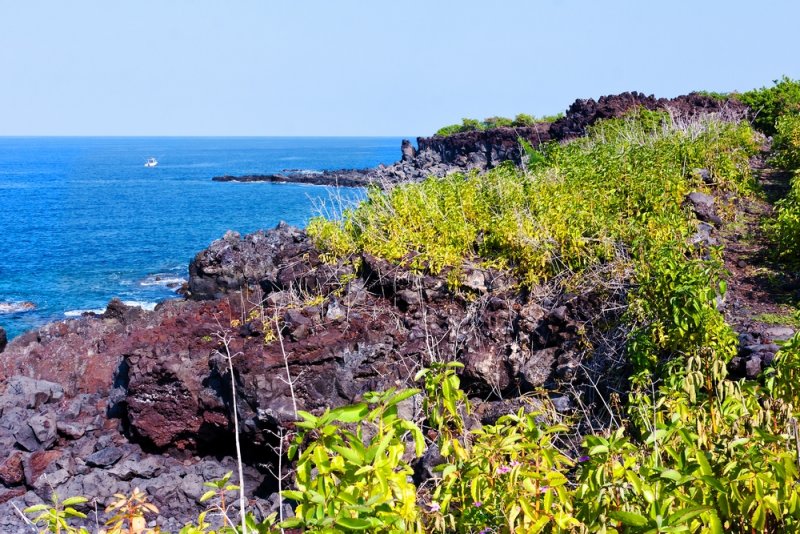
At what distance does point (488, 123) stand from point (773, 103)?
33.8 metres

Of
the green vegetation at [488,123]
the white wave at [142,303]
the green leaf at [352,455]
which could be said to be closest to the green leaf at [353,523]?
the green leaf at [352,455]

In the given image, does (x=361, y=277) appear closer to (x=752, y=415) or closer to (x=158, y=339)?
(x=158, y=339)

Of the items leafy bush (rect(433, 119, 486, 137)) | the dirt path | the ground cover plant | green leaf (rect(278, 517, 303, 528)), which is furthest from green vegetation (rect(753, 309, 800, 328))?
leafy bush (rect(433, 119, 486, 137))

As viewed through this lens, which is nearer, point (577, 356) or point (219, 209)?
point (577, 356)

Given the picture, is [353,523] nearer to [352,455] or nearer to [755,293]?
[352,455]

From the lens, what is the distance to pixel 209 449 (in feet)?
34.5

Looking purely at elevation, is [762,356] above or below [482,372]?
above

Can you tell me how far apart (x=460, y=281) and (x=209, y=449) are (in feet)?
15.2

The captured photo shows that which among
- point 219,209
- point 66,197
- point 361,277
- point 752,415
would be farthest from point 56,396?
point 66,197

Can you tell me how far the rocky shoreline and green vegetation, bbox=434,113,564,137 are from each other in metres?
40.6

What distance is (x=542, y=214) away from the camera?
35.8 feet

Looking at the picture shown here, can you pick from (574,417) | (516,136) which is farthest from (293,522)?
(516,136)

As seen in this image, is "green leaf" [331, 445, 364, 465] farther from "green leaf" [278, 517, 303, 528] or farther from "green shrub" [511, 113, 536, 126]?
"green shrub" [511, 113, 536, 126]

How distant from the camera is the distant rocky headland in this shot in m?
28.5
